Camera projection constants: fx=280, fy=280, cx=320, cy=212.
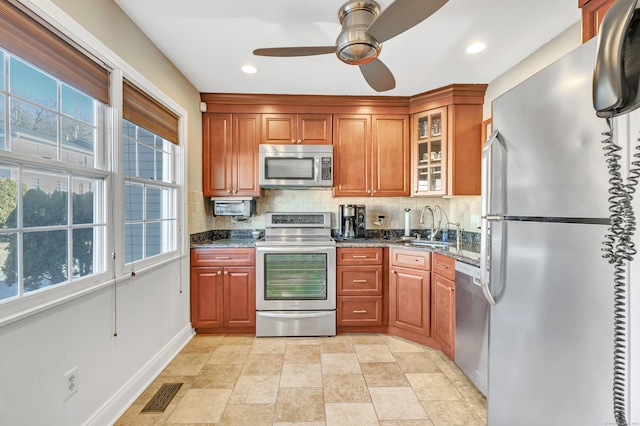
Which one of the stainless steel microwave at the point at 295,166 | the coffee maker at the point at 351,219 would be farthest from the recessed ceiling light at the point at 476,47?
the coffee maker at the point at 351,219

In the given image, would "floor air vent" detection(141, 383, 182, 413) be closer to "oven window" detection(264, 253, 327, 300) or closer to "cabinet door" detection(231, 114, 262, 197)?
"oven window" detection(264, 253, 327, 300)

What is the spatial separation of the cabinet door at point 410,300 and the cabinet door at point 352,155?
975mm

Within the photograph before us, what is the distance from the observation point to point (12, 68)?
1152 mm

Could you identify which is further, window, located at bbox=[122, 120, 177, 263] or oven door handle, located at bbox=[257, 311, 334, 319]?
oven door handle, located at bbox=[257, 311, 334, 319]

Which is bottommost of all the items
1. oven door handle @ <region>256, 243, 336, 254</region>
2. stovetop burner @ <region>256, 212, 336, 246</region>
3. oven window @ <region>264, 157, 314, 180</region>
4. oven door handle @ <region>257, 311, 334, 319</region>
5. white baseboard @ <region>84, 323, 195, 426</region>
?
white baseboard @ <region>84, 323, 195, 426</region>

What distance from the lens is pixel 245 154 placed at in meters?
3.03

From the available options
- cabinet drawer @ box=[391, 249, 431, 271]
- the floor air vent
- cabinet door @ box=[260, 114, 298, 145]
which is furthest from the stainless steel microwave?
the floor air vent

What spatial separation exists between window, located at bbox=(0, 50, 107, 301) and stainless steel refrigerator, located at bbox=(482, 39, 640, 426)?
1949 mm

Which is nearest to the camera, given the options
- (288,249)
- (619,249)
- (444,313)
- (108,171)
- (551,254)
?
(619,249)

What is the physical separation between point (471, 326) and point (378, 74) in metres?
1.84

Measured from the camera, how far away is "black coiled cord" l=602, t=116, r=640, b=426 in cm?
66

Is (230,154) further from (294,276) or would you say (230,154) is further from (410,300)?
(410,300)

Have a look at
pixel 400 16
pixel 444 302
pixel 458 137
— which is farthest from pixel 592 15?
pixel 444 302

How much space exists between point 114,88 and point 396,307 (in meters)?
2.79
